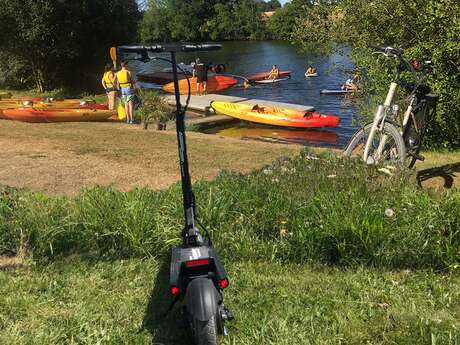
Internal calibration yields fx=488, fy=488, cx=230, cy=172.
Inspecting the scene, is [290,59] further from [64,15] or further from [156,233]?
[156,233]

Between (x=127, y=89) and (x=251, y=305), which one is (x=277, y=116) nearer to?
(x=127, y=89)

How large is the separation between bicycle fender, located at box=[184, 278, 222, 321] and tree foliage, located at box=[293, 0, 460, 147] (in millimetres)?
7260

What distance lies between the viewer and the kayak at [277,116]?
65.4ft

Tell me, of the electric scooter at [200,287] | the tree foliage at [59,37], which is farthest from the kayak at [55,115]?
the electric scooter at [200,287]

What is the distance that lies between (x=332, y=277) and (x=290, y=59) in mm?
51983

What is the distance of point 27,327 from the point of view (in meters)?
3.31

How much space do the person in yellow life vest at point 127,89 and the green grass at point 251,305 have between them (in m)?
10.8

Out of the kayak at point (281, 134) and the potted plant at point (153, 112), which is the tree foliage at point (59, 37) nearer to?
the potted plant at point (153, 112)

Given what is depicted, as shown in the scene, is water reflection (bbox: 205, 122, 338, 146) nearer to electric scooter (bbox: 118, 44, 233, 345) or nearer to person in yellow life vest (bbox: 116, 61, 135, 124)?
person in yellow life vest (bbox: 116, 61, 135, 124)

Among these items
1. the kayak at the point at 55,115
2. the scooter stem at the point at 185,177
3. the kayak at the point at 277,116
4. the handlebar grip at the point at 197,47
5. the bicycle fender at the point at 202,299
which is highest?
the handlebar grip at the point at 197,47

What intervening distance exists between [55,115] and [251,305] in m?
13.5

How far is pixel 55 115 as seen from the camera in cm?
1548

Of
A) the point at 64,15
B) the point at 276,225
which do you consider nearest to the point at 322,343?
the point at 276,225

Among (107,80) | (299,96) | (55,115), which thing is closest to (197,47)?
(55,115)
